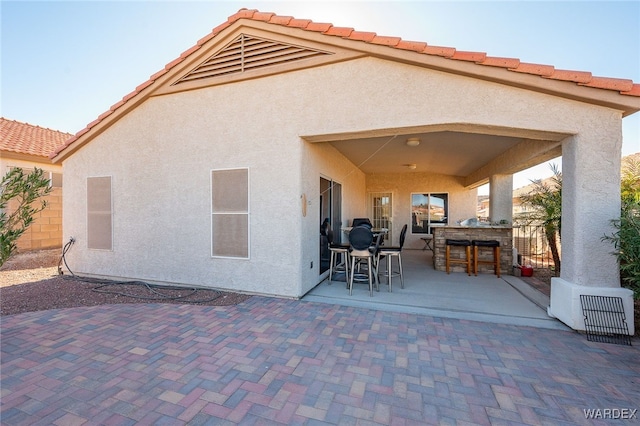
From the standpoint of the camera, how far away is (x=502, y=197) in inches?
316

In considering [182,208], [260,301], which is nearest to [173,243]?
[182,208]

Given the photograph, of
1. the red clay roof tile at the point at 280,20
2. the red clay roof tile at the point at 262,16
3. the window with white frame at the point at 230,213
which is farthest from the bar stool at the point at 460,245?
the red clay roof tile at the point at 262,16

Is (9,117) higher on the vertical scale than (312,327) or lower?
higher

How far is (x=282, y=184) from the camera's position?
5.13 meters

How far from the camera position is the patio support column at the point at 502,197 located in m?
7.93

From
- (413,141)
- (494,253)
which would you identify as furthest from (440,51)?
(494,253)

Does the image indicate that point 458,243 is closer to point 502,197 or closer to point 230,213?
point 502,197

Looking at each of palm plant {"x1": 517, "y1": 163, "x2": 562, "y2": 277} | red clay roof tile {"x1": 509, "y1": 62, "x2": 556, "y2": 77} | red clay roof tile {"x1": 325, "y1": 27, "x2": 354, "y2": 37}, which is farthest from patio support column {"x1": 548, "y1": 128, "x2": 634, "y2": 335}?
red clay roof tile {"x1": 325, "y1": 27, "x2": 354, "y2": 37}

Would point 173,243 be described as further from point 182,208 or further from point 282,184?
point 282,184

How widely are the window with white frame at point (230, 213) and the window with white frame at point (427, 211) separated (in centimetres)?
907

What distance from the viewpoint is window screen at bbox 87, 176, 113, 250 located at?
6.72 metres

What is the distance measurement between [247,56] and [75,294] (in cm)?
607

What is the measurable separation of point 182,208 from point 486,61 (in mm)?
6270

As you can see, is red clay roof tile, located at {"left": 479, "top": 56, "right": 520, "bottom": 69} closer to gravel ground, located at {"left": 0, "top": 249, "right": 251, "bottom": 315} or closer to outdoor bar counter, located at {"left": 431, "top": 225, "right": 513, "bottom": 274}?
outdoor bar counter, located at {"left": 431, "top": 225, "right": 513, "bottom": 274}
